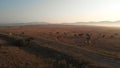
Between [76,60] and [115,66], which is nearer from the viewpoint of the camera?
[115,66]

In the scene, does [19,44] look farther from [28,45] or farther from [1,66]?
[1,66]

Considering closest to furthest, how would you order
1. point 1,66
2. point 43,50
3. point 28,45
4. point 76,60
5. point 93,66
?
1. point 93,66
2. point 1,66
3. point 76,60
4. point 43,50
5. point 28,45

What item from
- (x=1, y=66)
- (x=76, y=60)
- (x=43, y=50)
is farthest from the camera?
(x=43, y=50)

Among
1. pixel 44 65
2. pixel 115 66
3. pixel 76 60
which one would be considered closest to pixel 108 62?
pixel 115 66

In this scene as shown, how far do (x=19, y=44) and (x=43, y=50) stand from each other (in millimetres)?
7186

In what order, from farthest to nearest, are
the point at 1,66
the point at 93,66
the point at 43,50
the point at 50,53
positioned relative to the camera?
the point at 43,50 → the point at 50,53 → the point at 1,66 → the point at 93,66

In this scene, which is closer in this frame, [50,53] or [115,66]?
[115,66]

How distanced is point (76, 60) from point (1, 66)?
667 centimetres

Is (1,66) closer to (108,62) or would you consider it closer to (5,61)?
(5,61)

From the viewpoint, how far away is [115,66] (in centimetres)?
1747

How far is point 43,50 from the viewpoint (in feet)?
89.3

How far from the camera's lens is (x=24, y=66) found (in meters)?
18.4

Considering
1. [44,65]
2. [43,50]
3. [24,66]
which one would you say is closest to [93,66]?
[44,65]

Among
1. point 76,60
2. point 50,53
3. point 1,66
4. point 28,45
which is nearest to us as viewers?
point 1,66
